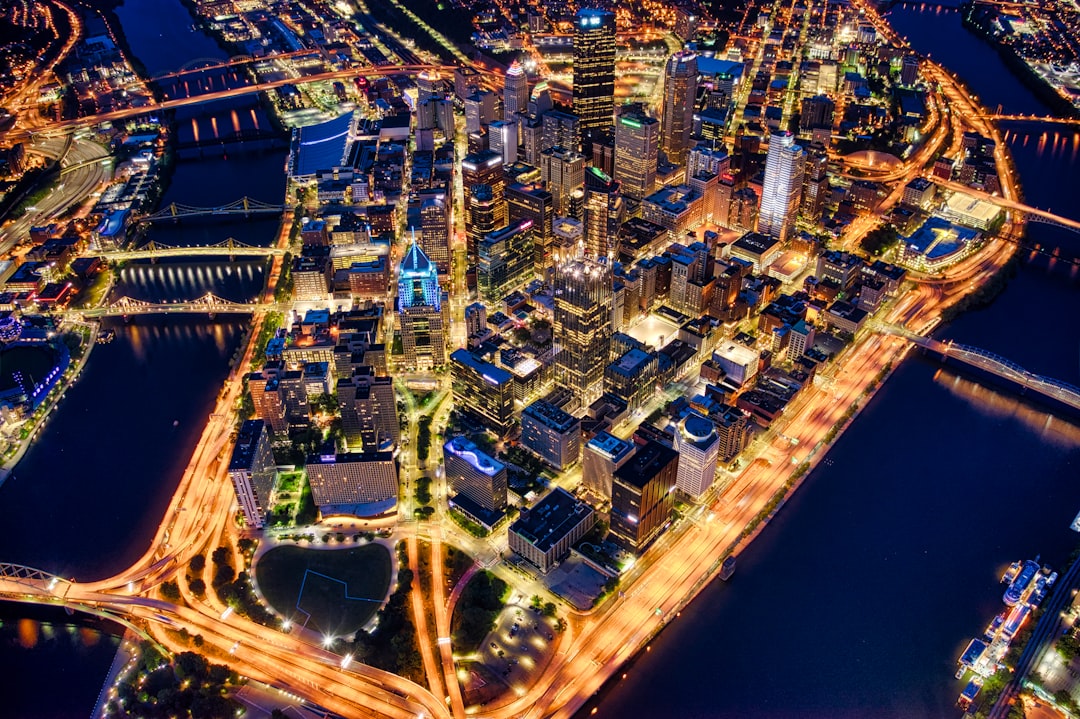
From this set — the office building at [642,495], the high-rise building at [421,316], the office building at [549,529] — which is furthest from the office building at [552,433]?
the high-rise building at [421,316]

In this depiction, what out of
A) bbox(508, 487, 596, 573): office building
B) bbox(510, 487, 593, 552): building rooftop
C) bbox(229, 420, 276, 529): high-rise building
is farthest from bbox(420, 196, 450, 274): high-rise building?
bbox(508, 487, 596, 573): office building

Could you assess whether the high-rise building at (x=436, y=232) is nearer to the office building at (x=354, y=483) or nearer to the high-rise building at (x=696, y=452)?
the office building at (x=354, y=483)

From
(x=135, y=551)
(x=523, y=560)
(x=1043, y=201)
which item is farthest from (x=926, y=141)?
(x=135, y=551)

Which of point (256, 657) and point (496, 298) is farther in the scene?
point (496, 298)

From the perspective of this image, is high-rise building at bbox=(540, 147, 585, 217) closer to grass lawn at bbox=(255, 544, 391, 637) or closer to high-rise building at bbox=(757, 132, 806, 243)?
high-rise building at bbox=(757, 132, 806, 243)

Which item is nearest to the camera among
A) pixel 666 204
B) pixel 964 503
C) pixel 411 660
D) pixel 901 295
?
pixel 411 660

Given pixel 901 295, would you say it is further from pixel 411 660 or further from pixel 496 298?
pixel 411 660
